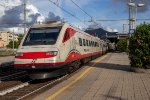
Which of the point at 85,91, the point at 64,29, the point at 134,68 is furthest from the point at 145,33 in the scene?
the point at 85,91

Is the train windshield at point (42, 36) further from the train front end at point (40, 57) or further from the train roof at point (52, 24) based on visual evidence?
the train roof at point (52, 24)

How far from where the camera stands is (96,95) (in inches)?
447

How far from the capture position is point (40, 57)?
1606 centimetres

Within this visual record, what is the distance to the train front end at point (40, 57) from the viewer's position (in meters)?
15.9

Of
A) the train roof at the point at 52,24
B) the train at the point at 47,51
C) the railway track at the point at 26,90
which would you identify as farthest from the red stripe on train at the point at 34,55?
→ the train roof at the point at 52,24

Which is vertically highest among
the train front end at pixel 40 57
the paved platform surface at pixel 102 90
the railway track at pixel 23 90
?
the train front end at pixel 40 57

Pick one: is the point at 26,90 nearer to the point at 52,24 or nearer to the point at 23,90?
the point at 23,90

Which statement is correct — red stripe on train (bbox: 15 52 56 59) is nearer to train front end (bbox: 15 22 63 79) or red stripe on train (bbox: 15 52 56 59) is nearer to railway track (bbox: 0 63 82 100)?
train front end (bbox: 15 22 63 79)

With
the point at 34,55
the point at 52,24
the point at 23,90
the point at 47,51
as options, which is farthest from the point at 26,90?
the point at 52,24

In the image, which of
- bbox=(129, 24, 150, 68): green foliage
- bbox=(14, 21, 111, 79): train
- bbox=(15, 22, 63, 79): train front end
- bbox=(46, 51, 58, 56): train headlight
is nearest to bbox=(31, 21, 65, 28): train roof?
bbox=(14, 21, 111, 79): train

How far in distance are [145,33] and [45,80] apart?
585 cm

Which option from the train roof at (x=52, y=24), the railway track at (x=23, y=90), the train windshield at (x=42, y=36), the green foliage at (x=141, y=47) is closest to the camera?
the railway track at (x=23, y=90)

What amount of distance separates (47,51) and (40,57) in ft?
1.44

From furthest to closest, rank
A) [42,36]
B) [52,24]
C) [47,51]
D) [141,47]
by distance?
[141,47] → [52,24] → [42,36] → [47,51]
